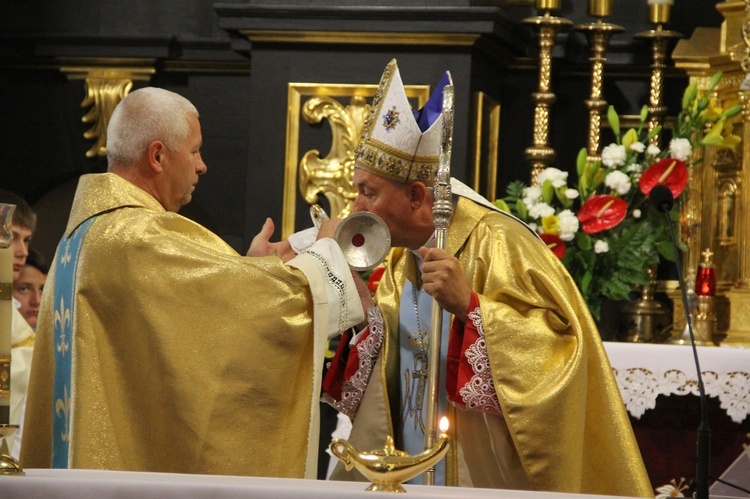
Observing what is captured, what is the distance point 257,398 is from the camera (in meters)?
3.88

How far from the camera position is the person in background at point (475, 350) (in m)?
3.90

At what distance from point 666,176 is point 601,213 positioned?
327 mm

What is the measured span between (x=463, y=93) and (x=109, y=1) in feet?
7.16

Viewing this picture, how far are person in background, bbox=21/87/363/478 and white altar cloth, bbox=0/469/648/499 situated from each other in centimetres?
103

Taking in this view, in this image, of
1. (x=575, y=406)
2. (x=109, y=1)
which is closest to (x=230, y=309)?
(x=575, y=406)

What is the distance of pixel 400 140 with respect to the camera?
13.8 ft

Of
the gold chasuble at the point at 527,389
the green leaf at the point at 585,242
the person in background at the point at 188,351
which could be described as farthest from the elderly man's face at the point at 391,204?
the green leaf at the point at 585,242

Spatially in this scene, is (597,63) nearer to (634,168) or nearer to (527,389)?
(634,168)

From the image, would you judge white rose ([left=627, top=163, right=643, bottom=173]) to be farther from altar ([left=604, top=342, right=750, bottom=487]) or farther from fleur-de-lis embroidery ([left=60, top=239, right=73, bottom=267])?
fleur-de-lis embroidery ([left=60, top=239, right=73, bottom=267])

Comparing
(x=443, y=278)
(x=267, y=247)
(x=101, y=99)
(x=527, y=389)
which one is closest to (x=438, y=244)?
(x=443, y=278)

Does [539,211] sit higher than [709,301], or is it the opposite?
[539,211]

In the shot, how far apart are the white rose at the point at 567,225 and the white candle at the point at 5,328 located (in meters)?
3.08

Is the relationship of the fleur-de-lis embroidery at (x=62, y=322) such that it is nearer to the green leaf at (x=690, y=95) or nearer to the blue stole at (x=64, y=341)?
the blue stole at (x=64, y=341)

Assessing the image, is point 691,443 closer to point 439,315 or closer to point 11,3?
point 439,315
